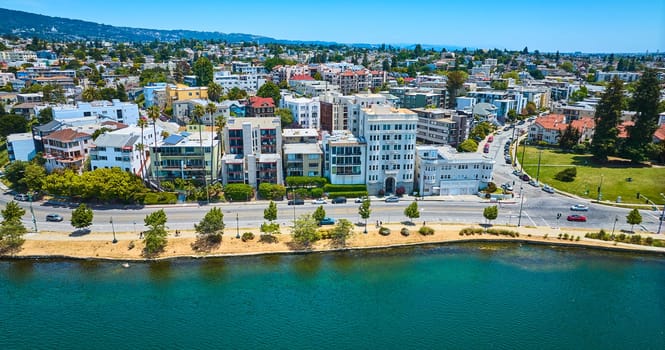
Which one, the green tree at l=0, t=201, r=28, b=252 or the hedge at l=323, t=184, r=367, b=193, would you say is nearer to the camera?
the green tree at l=0, t=201, r=28, b=252

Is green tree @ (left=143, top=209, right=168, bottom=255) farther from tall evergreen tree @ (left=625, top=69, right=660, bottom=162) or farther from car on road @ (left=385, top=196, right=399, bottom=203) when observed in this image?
tall evergreen tree @ (left=625, top=69, right=660, bottom=162)

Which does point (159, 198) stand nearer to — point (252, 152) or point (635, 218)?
point (252, 152)

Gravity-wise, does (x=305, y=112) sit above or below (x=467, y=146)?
above

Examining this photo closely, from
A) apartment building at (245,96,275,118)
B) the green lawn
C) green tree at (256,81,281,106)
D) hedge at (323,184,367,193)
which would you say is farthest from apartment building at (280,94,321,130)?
the green lawn

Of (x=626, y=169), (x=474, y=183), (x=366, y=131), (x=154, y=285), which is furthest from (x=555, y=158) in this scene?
(x=154, y=285)

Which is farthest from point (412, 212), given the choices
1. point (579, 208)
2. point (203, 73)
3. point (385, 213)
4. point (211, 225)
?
point (203, 73)

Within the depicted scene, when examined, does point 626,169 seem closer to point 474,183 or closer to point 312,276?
point 474,183
